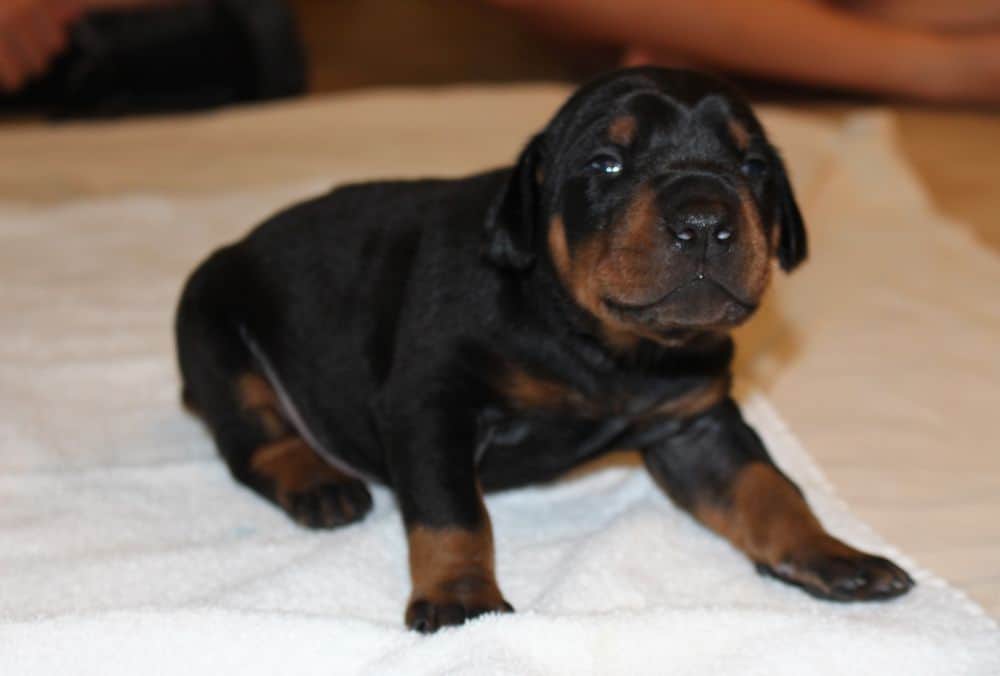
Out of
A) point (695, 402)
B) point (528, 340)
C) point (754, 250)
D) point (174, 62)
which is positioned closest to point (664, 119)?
point (754, 250)

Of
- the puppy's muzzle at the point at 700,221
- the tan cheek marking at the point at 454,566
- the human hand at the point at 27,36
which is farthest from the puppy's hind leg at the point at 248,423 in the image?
the human hand at the point at 27,36

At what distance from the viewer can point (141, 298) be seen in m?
4.92

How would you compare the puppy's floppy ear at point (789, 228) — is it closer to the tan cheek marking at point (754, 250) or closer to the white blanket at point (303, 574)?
→ the tan cheek marking at point (754, 250)

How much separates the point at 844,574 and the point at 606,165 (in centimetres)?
110

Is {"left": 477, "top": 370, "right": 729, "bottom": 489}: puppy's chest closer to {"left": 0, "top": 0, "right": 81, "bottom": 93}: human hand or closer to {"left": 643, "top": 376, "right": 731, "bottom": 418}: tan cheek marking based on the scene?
{"left": 643, "top": 376, "right": 731, "bottom": 418}: tan cheek marking

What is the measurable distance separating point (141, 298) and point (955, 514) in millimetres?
2945

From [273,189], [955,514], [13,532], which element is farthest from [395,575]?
[273,189]

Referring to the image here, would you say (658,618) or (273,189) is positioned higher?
(658,618)

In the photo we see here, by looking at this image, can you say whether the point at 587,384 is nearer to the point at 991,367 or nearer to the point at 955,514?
the point at 955,514

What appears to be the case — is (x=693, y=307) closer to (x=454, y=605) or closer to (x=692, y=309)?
A: (x=692, y=309)

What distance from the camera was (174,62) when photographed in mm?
7633

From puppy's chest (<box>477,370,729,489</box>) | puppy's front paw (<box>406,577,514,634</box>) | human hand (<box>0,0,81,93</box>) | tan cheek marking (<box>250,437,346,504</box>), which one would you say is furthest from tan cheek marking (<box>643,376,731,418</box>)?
human hand (<box>0,0,81,93</box>)

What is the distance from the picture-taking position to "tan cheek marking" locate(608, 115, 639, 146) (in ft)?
10.4

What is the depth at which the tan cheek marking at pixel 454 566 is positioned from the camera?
2887 millimetres
